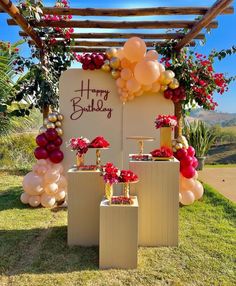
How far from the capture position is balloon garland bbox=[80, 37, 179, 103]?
4.20m

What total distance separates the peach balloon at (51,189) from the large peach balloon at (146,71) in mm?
1775

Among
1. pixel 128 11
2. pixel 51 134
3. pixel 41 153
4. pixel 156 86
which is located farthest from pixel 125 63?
pixel 41 153

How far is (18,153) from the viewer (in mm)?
9047

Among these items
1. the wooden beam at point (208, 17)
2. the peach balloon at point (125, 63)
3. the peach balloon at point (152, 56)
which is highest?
the wooden beam at point (208, 17)

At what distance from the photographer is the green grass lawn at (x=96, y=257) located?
2475mm

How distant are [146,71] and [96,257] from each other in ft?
7.63

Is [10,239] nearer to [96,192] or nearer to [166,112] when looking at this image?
[96,192]

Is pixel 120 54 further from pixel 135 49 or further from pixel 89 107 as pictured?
pixel 89 107

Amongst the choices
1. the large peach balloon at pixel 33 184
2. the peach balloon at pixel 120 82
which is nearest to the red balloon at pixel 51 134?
the large peach balloon at pixel 33 184

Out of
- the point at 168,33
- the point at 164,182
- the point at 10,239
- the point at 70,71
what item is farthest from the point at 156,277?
the point at 168,33

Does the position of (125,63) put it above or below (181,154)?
above

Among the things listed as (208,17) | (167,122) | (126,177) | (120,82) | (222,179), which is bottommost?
(222,179)

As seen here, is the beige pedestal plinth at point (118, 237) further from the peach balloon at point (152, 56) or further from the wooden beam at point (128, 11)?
the wooden beam at point (128, 11)

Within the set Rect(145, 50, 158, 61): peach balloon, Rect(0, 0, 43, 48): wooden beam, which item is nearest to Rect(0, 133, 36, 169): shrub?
Rect(0, 0, 43, 48): wooden beam
